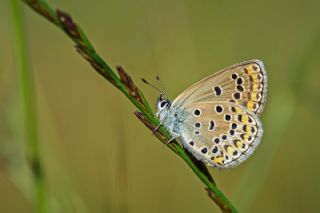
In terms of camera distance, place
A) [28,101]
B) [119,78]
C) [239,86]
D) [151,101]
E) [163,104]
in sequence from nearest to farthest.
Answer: [119,78] < [28,101] < [239,86] < [163,104] < [151,101]

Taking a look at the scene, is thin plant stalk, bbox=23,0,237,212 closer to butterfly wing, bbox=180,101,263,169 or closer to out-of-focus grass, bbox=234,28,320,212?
butterfly wing, bbox=180,101,263,169

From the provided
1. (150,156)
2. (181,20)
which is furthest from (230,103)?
(150,156)

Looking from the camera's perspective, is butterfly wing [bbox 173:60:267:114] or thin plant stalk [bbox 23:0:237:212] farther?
butterfly wing [bbox 173:60:267:114]

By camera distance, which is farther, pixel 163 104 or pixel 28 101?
pixel 163 104

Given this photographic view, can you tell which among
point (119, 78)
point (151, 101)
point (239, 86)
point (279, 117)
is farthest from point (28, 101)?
point (151, 101)

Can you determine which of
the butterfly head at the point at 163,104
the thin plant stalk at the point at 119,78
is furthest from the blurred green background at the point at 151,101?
the thin plant stalk at the point at 119,78

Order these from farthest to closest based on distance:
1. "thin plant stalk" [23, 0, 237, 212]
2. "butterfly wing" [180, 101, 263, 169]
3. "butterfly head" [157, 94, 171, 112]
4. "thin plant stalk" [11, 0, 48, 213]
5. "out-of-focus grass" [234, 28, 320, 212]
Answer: "butterfly head" [157, 94, 171, 112] → "out-of-focus grass" [234, 28, 320, 212] → "butterfly wing" [180, 101, 263, 169] → "thin plant stalk" [11, 0, 48, 213] → "thin plant stalk" [23, 0, 237, 212]

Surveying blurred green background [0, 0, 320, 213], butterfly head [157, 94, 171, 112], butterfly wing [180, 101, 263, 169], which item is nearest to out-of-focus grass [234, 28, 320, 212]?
blurred green background [0, 0, 320, 213]

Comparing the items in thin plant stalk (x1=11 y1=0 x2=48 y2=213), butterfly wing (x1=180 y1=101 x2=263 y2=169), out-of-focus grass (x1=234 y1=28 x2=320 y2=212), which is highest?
thin plant stalk (x1=11 y1=0 x2=48 y2=213)

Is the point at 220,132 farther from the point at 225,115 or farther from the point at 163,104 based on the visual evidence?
the point at 163,104
